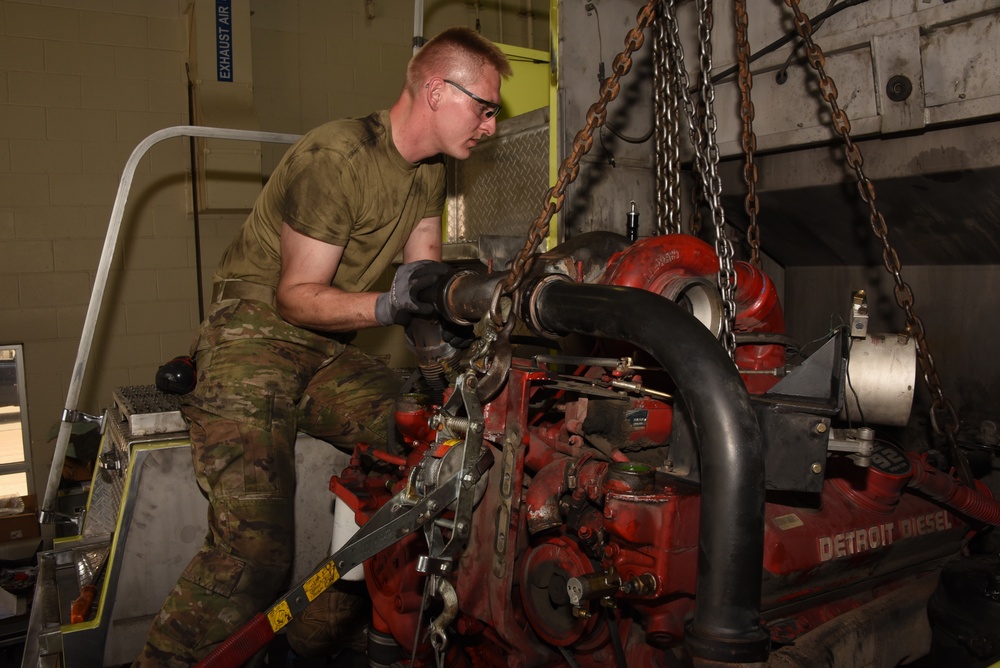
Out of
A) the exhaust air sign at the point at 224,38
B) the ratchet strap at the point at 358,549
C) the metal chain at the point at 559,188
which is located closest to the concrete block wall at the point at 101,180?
the exhaust air sign at the point at 224,38

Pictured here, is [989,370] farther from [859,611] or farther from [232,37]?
[232,37]

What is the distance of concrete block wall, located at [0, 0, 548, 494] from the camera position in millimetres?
5547

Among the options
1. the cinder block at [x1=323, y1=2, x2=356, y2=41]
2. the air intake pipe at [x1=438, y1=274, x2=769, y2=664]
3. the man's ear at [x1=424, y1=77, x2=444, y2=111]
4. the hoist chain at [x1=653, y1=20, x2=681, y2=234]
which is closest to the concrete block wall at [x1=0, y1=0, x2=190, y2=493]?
the cinder block at [x1=323, y1=2, x2=356, y2=41]

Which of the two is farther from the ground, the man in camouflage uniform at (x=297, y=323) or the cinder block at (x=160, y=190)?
the cinder block at (x=160, y=190)

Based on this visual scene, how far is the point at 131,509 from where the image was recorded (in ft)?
9.65

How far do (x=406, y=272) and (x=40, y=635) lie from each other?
6.58 ft

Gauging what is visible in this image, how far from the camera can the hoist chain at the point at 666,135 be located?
232cm

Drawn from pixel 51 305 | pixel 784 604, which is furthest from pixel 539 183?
pixel 51 305

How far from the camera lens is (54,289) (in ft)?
18.7

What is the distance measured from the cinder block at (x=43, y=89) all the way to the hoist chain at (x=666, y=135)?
5.01 metres

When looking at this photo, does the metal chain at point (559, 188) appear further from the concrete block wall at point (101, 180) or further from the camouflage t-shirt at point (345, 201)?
the concrete block wall at point (101, 180)

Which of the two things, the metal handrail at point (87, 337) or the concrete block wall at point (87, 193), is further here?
the concrete block wall at point (87, 193)

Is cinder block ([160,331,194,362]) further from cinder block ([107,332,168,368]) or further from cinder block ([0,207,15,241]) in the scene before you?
cinder block ([0,207,15,241])

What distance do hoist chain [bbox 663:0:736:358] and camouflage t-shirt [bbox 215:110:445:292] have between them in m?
1.26
